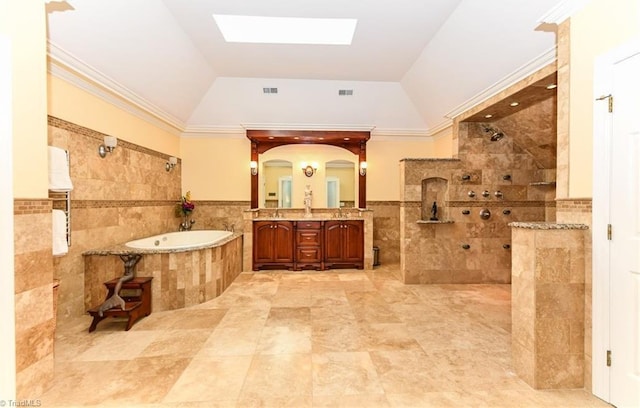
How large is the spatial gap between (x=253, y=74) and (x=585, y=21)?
14.6 feet

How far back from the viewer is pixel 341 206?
6.21 metres

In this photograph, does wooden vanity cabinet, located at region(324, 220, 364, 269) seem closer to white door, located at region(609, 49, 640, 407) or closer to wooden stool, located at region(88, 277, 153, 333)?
wooden stool, located at region(88, 277, 153, 333)

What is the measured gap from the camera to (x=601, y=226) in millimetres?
1915

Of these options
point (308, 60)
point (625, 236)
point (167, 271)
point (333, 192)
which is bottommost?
point (167, 271)

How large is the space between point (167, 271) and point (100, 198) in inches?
54.0

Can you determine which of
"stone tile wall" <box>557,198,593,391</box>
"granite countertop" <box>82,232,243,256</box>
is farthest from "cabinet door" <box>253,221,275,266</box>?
"stone tile wall" <box>557,198,593,391</box>

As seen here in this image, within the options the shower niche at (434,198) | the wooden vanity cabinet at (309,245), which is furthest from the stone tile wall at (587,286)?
the wooden vanity cabinet at (309,245)

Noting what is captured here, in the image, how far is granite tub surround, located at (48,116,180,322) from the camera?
311cm

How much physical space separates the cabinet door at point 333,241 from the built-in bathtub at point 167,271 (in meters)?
2.13

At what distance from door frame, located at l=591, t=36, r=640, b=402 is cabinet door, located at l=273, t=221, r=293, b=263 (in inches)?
169

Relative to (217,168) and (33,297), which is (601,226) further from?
(217,168)

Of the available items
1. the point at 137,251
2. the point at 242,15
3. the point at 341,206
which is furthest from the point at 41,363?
the point at 341,206

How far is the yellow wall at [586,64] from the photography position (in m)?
1.84

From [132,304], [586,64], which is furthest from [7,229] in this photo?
[586,64]
